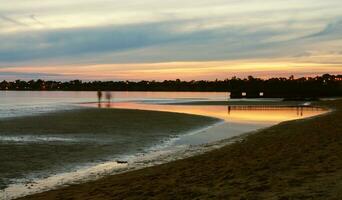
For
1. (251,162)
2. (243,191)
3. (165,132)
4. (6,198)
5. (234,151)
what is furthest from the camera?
(165,132)

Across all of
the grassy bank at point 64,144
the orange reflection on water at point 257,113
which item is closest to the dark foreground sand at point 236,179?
the grassy bank at point 64,144

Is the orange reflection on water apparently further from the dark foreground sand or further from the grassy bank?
the dark foreground sand

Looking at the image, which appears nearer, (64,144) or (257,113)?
(64,144)

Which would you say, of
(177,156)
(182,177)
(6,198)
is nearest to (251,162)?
(182,177)

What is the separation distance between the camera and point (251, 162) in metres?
13.8

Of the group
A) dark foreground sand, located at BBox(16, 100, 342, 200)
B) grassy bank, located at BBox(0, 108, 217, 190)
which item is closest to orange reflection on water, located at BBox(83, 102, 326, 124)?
grassy bank, located at BBox(0, 108, 217, 190)

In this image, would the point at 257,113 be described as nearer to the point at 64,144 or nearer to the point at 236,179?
the point at 64,144

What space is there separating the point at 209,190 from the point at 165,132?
20.1m

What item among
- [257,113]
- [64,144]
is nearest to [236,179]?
[64,144]

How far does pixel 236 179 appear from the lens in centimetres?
1090

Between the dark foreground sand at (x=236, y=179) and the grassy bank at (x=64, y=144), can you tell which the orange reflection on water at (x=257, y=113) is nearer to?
the grassy bank at (x=64, y=144)

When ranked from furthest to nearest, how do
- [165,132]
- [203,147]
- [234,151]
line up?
[165,132]
[203,147]
[234,151]

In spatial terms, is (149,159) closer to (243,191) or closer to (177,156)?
(177,156)

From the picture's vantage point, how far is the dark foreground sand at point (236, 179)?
29.6 feet
